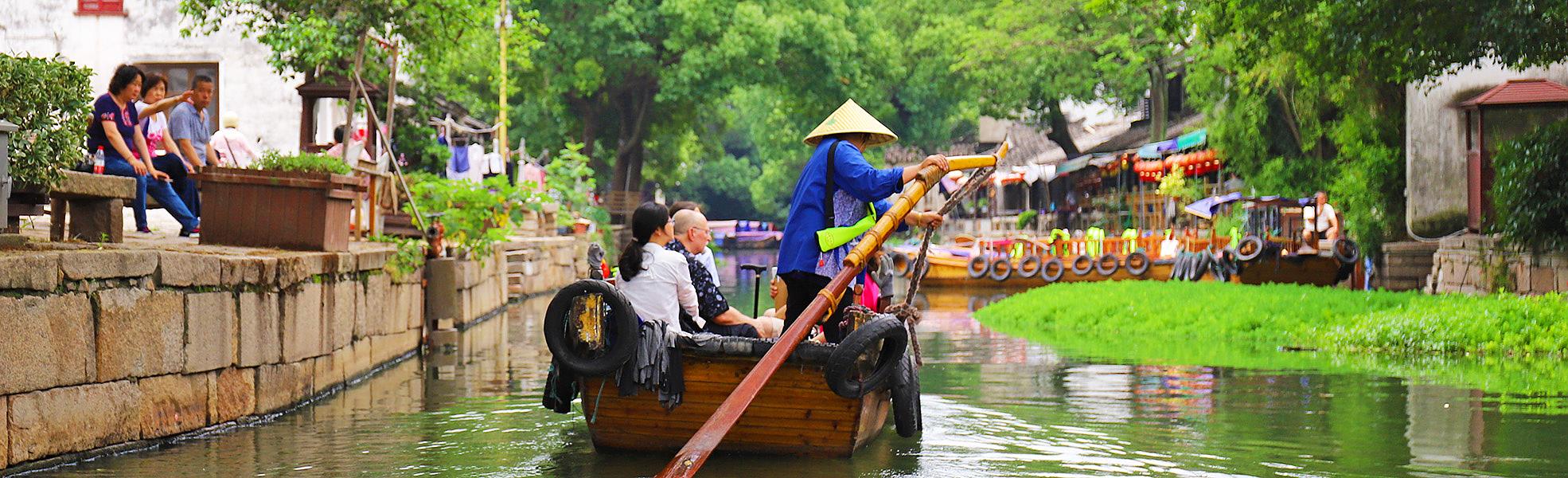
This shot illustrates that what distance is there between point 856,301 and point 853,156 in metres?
0.73

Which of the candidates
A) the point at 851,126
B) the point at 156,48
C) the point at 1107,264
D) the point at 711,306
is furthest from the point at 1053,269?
the point at 851,126

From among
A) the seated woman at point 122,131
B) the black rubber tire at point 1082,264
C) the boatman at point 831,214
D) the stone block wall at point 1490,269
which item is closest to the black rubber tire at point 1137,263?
the black rubber tire at point 1082,264

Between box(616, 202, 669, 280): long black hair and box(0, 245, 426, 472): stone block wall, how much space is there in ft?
7.95

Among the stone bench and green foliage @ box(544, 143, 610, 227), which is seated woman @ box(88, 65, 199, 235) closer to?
the stone bench

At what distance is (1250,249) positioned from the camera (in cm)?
2325

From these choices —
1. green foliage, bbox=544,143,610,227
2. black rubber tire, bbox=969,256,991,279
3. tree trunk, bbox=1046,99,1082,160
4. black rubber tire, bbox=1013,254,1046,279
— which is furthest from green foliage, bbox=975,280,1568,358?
tree trunk, bbox=1046,99,1082,160

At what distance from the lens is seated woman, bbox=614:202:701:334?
8172 mm

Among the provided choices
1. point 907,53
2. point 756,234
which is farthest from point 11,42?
point 756,234

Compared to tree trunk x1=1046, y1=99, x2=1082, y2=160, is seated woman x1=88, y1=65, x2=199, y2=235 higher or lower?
lower

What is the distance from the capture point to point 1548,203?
16.3 meters

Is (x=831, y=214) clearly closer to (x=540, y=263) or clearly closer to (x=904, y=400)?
(x=904, y=400)

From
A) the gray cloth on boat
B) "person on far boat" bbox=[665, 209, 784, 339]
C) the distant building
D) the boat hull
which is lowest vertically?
the boat hull

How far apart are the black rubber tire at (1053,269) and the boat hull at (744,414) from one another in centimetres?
2199

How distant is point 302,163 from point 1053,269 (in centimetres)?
2016
